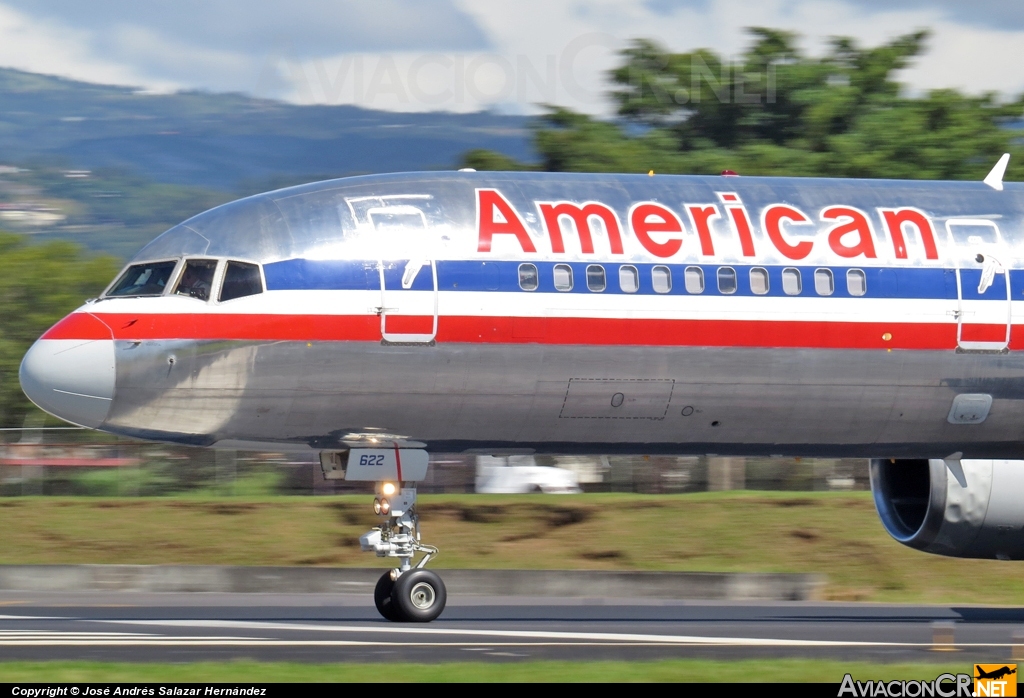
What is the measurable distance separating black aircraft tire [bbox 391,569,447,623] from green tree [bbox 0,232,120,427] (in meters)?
29.0

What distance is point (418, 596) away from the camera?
68.8ft

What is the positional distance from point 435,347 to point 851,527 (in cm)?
1492

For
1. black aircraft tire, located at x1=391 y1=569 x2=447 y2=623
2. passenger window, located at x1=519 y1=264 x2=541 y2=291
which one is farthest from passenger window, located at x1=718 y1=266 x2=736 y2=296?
black aircraft tire, located at x1=391 y1=569 x2=447 y2=623

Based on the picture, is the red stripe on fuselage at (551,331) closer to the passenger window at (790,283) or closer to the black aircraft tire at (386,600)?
the passenger window at (790,283)

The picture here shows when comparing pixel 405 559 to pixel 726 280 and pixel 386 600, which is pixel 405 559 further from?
pixel 726 280

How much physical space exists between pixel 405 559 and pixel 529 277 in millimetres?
4118

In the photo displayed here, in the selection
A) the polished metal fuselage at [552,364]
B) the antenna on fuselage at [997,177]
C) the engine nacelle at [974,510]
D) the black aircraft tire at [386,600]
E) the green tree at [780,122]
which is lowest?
the black aircraft tire at [386,600]

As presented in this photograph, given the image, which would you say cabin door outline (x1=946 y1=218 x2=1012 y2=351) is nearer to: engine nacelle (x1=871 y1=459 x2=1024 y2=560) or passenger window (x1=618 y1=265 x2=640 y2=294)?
engine nacelle (x1=871 y1=459 x2=1024 y2=560)

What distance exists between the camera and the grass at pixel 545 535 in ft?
102

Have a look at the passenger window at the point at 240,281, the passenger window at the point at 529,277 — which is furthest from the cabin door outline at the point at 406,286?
the passenger window at the point at 240,281

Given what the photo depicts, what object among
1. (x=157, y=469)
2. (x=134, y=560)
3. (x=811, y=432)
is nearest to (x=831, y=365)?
(x=811, y=432)

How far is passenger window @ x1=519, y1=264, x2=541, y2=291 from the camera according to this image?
20.9m

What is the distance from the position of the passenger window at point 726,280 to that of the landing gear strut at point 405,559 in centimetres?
509

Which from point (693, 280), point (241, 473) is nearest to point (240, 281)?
point (693, 280)
